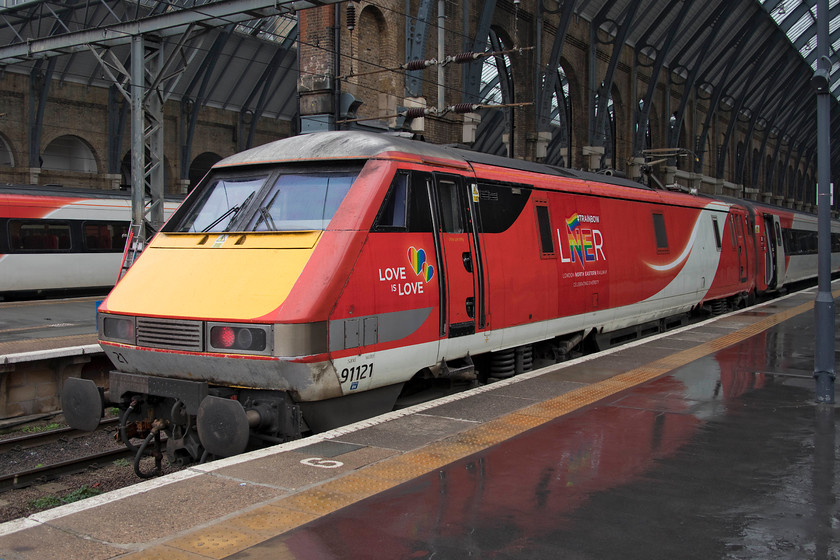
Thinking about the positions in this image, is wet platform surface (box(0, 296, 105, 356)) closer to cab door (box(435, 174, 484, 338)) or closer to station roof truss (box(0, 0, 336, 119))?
station roof truss (box(0, 0, 336, 119))

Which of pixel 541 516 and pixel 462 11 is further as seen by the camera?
pixel 462 11

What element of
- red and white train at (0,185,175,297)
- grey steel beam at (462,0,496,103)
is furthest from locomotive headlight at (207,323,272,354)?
grey steel beam at (462,0,496,103)

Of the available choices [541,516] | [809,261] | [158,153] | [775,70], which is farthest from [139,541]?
[775,70]

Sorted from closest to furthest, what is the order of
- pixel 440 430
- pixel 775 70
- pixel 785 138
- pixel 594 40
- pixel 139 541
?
pixel 139 541, pixel 440 430, pixel 594 40, pixel 775 70, pixel 785 138

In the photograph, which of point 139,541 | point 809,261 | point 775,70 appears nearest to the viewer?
point 139,541

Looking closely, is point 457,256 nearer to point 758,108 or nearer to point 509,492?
point 509,492

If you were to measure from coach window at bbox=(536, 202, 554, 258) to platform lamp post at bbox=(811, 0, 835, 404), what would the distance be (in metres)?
3.05

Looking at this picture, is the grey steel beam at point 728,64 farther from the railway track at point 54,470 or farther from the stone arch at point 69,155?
the railway track at point 54,470

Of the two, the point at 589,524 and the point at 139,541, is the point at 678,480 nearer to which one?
the point at 589,524

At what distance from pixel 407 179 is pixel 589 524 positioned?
3.86 m

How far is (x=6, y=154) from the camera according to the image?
3372 centimetres

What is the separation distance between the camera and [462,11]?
25.2 meters

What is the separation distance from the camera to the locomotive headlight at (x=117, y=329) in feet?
22.0

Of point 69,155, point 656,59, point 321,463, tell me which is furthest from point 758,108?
point 321,463
